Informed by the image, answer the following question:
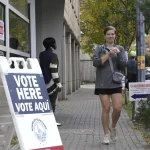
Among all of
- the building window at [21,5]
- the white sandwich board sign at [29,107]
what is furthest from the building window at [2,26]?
the white sandwich board sign at [29,107]

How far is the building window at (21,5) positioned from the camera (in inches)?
405

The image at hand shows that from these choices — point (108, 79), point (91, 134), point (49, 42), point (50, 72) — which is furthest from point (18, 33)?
→ point (108, 79)

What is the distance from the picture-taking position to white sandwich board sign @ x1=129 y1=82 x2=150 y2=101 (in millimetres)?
10953

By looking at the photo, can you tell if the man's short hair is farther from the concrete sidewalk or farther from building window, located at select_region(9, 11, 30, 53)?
the concrete sidewalk

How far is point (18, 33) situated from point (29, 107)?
537cm

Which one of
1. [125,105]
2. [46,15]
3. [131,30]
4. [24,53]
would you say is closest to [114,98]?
[24,53]

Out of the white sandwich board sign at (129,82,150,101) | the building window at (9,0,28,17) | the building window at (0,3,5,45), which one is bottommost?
the white sandwich board sign at (129,82,150,101)

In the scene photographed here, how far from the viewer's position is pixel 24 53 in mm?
11234

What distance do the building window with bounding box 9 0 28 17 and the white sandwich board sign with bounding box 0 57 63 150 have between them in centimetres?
466

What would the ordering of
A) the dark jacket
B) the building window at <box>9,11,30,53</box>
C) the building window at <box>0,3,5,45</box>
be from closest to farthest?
the building window at <box>0,3,5,45</box> → the building window at <box>9,11,30,53</box> → the dark jacket

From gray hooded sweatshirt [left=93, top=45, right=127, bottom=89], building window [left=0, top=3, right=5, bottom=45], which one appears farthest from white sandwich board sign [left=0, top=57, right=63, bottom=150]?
building window [left=0, top=3, right=5, bottom=45]

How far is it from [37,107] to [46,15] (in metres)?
9.04

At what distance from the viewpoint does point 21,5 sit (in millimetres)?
11109

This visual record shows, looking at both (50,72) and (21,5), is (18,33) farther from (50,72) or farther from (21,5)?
(50,72)
